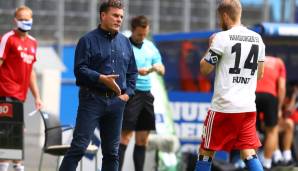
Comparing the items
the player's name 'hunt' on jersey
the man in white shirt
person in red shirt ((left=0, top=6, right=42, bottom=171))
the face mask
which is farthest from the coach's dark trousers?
the face mask

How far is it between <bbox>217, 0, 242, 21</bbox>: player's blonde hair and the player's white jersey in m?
0.11

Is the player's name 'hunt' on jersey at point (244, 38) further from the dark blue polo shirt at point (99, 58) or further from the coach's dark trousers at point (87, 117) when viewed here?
the coach's dark trousers at point (87, 117)

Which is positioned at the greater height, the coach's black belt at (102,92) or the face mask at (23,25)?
the face mask at (23,25)

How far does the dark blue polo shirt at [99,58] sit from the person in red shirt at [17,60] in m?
2.07

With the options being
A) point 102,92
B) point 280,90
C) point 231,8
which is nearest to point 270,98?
point 280,90

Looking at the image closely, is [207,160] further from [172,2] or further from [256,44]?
[172,2]

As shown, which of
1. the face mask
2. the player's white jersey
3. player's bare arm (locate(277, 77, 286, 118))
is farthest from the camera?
player's bare arm (locate(277, 77, 286, 118))

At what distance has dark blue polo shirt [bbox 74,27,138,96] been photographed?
908 cm

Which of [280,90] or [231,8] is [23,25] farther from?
[280,90]

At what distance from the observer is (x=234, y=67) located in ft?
30.0

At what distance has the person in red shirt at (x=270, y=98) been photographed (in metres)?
14.3

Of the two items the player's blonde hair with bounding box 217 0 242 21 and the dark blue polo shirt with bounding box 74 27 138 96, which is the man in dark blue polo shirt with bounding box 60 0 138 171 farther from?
the player's blonde hair with bounding box 217 0 242 21

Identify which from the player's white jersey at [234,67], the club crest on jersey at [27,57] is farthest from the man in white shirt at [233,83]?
the club crest on jersey at [27,57]

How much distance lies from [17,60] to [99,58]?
2.24 metres
